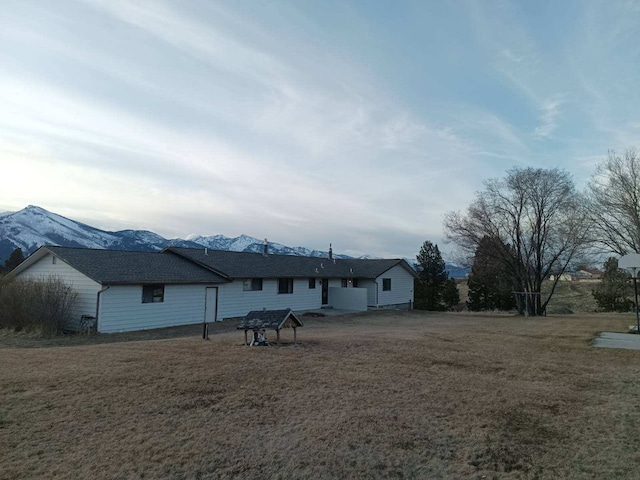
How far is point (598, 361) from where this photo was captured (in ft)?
33.9

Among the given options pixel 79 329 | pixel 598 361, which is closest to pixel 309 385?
pixel 598 361

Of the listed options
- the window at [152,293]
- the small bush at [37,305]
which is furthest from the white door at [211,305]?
the small bush at [37,305]

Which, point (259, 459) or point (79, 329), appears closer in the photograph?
point (259, 459)

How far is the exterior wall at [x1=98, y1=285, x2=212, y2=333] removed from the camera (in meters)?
17.7

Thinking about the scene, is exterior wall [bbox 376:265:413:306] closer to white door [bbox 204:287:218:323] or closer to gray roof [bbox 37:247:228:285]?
white door [bbox 204:287:218:323]

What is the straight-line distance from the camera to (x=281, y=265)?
2841cm

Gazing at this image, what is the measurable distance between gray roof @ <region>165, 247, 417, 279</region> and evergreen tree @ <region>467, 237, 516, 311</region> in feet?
20.1

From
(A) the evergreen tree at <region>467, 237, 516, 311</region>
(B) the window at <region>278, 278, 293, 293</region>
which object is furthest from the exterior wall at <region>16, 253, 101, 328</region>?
(A) the evergreen tree at <region>467, 237, 516, 311</region>

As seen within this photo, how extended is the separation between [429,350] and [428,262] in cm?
3303

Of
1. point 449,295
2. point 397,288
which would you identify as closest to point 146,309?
point 397,288

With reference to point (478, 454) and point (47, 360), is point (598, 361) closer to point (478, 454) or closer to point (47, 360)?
point (478, 454)

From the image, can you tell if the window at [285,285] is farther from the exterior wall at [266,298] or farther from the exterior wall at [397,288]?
the exterior wall at [397,288]

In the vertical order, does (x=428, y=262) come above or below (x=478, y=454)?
Answer: above

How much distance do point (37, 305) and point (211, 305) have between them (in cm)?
773
